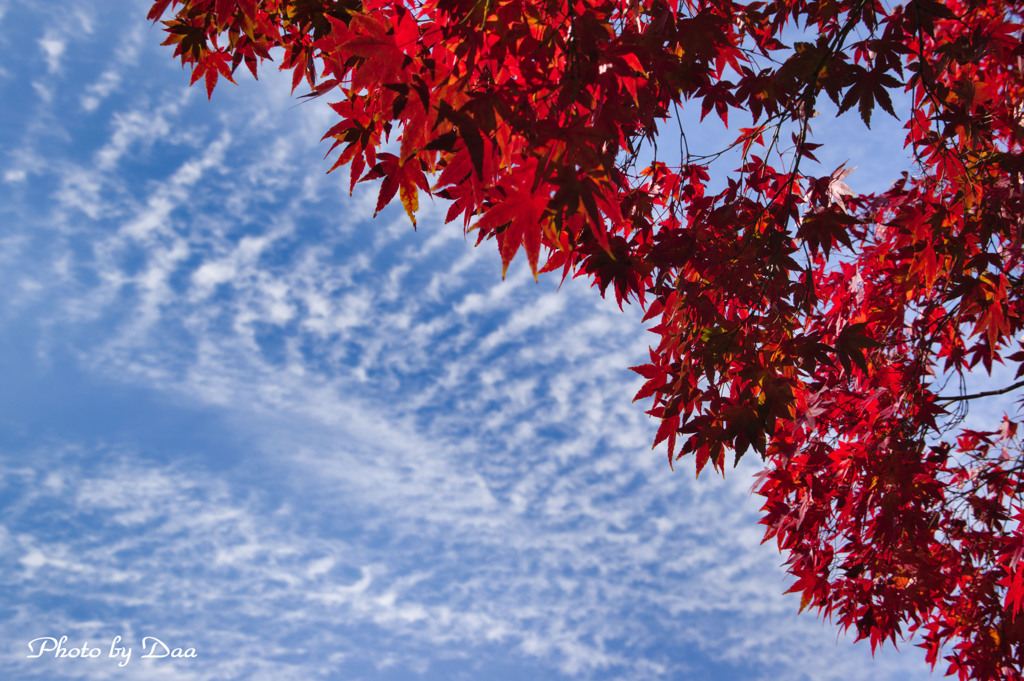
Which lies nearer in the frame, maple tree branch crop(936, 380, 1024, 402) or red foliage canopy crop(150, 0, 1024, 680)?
red foliage canopy crop(150, 0, 1024, 680)

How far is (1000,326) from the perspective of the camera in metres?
3.19

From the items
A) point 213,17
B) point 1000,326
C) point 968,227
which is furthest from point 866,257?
point 213,17

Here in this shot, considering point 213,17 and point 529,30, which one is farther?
point 213,17

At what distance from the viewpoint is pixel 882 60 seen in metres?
2.51

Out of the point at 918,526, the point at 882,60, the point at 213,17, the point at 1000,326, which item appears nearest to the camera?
→ the point at 882,60

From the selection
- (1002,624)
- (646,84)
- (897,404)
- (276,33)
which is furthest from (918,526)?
(276,33)

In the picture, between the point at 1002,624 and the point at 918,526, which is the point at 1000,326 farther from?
the point at 1002,624

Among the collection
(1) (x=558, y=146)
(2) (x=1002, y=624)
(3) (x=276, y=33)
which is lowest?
(2) (x=1002, y=624)

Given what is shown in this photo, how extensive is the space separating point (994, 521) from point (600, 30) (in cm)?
436

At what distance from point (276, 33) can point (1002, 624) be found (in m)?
6.20

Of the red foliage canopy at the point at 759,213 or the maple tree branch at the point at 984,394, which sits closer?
the red foliage canopy at the point at 759,213

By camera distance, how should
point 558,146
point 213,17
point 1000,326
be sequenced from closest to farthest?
point 558,146
point 1000,326
point 213,17

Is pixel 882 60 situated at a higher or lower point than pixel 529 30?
higher

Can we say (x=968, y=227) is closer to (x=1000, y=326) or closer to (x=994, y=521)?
(x=1000, y=326)
